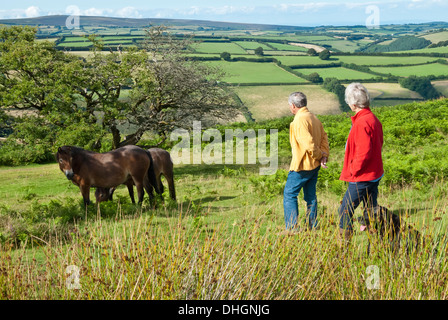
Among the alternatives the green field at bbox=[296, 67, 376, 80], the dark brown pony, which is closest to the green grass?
the dark brown pony

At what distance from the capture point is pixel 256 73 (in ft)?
261

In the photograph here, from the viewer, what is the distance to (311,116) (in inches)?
288

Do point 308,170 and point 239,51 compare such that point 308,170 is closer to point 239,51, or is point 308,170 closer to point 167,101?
point 167,101

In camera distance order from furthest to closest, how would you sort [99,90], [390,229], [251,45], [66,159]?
[251,45]
[99,90]
[66,159]
[390,229]

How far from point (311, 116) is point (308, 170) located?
35.8 inches

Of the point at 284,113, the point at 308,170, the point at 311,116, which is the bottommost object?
the point at 284,113

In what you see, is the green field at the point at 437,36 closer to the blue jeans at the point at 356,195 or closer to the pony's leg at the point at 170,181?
the pony's leg at the point at 170,181

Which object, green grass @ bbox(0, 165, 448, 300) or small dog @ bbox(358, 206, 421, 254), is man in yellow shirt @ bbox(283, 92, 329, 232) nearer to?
small dog @ bbox(358, 206, 421, 254)

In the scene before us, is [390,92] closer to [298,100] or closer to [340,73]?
[340,73]

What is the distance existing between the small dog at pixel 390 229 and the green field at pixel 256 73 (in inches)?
2653

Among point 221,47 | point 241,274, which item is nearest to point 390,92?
point 221,47

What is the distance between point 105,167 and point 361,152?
22.3ft

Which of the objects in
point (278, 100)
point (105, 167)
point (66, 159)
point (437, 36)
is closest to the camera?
point (66, 159)
